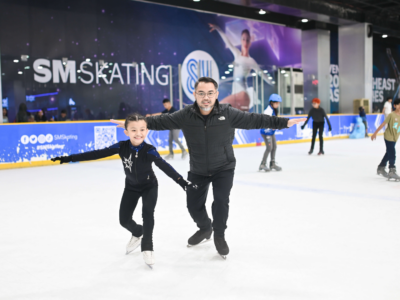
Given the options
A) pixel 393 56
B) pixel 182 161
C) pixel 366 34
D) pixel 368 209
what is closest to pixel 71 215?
pixel 368 209

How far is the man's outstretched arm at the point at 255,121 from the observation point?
119 inches

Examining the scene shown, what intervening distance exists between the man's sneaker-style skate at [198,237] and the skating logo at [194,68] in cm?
1283

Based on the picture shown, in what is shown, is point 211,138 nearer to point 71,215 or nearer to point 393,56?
point 71,215

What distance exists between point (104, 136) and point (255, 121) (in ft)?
25.9

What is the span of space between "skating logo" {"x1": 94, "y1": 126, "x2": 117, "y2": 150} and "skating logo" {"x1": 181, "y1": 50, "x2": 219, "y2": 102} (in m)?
5.84

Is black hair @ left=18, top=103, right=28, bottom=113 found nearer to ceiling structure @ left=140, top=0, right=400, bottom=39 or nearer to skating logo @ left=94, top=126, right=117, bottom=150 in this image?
skating logo @ left=94, top=126, right=117, bottom=150

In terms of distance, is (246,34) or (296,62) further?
(296,62)

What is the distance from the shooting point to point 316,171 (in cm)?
758

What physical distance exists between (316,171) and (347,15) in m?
13.2

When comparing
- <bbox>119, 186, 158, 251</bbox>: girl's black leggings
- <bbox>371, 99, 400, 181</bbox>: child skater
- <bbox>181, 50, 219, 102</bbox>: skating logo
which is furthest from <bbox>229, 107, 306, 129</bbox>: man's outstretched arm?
<bbox>181, 50, 219, 102</bbox>: skating logo

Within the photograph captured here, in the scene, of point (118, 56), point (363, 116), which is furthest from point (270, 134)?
point (363, 116)

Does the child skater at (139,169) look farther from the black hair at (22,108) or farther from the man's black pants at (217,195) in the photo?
the black hair at (22,108)

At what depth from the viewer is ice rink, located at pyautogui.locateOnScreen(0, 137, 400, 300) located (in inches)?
95.4

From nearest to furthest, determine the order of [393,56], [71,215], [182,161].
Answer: [71,215]
[182,161]
[393,56]
